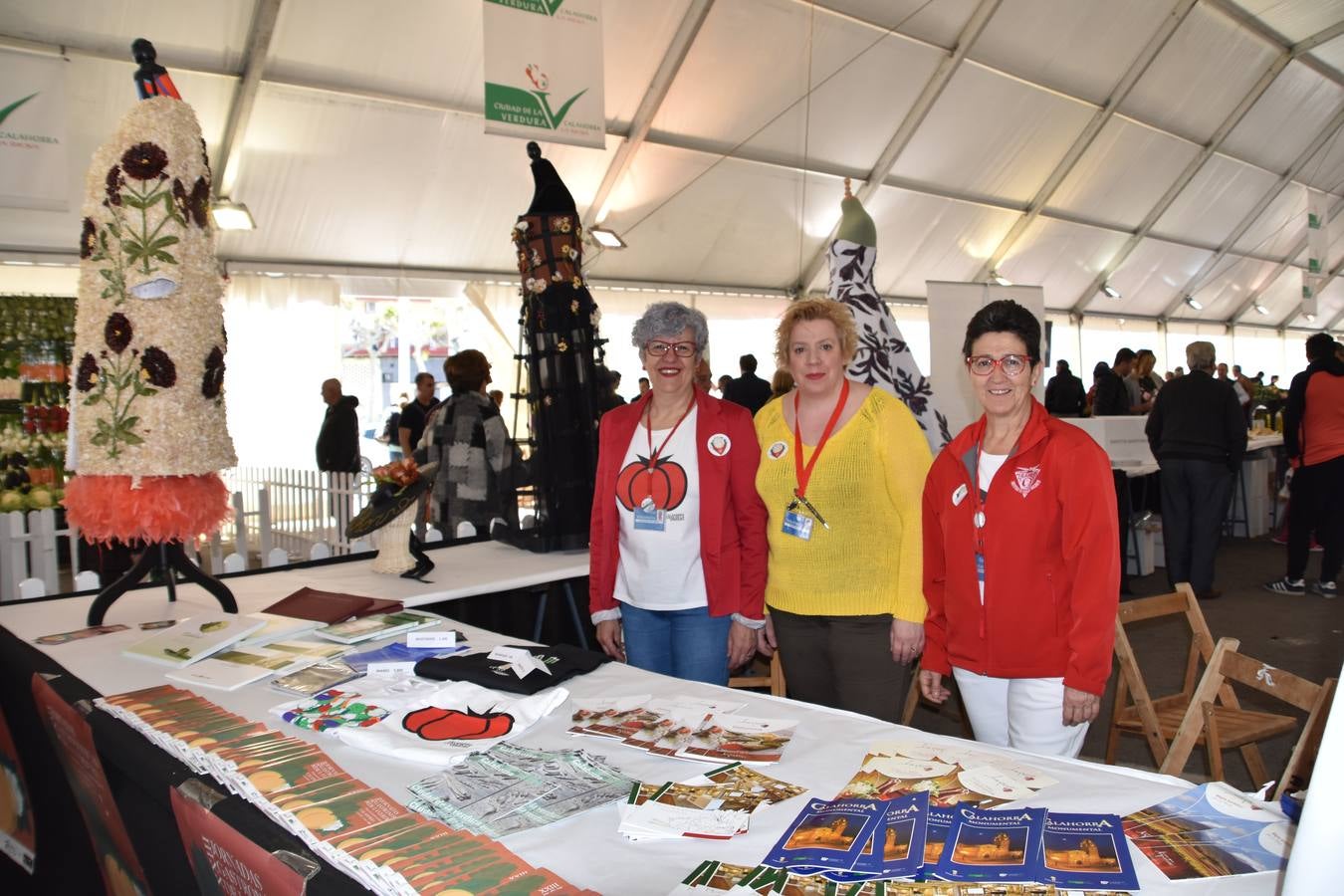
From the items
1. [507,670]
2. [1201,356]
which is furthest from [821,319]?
[1201,356]

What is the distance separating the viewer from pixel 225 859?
136 cm

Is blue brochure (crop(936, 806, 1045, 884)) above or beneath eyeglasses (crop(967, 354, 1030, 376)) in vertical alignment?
beneath

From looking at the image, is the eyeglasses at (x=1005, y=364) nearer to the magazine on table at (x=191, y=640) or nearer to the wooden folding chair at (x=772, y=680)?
the wooden folding chair at (x=772, y=680)

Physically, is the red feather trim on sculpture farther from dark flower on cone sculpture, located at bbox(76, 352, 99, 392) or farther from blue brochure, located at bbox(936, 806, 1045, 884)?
blue brochure, located at bbox(936, 806, 1045, 884)

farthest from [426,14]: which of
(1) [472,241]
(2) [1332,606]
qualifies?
(2) [1332,606]

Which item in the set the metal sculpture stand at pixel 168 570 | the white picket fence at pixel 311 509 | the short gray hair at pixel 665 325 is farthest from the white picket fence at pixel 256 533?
the short gray hair at pixel 665 325

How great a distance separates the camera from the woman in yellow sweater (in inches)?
85.5

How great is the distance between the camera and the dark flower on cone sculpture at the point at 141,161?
7.64ft

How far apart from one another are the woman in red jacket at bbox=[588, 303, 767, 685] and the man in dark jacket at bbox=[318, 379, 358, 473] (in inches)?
213

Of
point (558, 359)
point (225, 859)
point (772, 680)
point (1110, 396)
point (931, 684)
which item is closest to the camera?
point (225, 859)

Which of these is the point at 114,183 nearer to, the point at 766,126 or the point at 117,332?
the point at 117,332

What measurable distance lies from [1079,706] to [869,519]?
0.60m

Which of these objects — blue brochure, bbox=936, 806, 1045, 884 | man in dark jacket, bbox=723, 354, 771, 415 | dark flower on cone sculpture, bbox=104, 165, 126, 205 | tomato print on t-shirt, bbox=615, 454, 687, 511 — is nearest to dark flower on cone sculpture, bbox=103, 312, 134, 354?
dark flower on cone sculpture, bbox=104, 165, 126, 205

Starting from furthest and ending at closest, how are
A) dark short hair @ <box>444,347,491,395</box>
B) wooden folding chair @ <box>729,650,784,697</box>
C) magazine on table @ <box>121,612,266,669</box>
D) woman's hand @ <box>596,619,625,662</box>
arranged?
dark short hair @ <box>444,347,491,395</box> < wooden folding chair @ <box>729,650,784,697</box> < woman's hand @ <box>596,619,625,662</box> < magazine on table @ <box>121,612,266,669</box>
